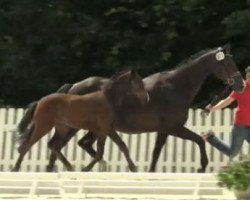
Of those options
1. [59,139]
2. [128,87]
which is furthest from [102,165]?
[128,87]

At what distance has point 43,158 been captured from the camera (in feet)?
49.5

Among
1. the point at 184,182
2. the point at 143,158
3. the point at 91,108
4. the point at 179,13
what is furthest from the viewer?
the point at 179,13

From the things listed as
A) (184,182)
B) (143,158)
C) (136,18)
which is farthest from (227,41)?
(184,182)

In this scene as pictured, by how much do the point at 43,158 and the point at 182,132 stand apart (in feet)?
12.3

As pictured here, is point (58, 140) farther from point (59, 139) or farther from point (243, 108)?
point (243, 108)

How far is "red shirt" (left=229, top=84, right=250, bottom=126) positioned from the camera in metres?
12.0

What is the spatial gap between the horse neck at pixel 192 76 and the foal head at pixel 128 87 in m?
0.62

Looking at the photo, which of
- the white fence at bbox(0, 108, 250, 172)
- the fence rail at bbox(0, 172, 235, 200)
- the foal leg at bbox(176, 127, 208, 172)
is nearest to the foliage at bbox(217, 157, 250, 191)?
the fence rail at bbox(0, 172, 235, 200)

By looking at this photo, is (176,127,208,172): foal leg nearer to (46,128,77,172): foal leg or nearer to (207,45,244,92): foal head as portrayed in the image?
(207,45,244,92): foal head

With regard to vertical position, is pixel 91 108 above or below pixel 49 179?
above

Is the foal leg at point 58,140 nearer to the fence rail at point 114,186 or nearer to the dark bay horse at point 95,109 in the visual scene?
the dark bay horse at point 95,109

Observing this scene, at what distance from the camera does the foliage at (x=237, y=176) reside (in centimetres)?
990

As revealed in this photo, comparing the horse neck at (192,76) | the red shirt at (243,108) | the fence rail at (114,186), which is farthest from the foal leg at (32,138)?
the red shirt at (243,108)

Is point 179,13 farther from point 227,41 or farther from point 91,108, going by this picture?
point 91,108
